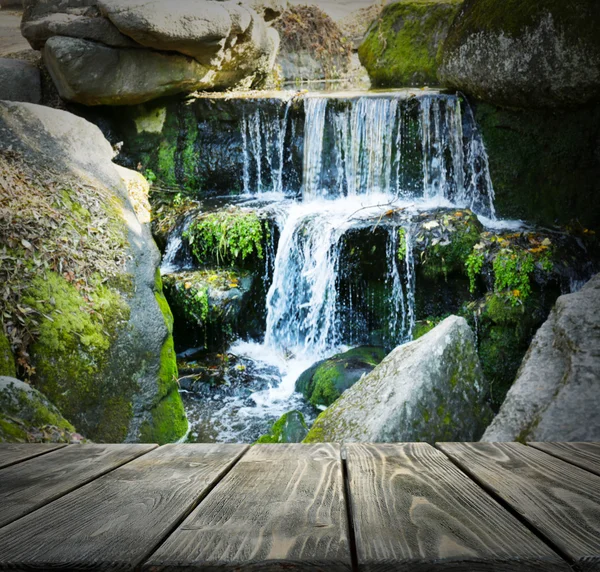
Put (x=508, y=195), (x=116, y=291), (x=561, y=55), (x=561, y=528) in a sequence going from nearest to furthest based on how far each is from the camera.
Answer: (x=561, y=528)
(x=116, y=291)
(x=561, y=55)
(x=508, y=195)

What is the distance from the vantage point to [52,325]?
3926mm

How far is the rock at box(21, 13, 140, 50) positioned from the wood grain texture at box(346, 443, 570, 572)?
8154 millimetres

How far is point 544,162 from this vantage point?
23.1 feet

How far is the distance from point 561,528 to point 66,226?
14.3 feet

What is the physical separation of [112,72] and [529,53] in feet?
18.5

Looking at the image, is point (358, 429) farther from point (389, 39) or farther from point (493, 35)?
point (389, 39)

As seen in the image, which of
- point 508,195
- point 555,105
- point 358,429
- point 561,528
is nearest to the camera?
point 561,528

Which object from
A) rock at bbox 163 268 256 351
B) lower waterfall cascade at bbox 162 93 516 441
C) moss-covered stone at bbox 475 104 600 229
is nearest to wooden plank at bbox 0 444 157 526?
lower waterfall cascade at bbox 162 93 516 441

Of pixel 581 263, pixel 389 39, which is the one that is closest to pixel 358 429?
pixel 581 263

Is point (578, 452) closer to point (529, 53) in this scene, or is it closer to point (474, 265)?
point (474, 265)

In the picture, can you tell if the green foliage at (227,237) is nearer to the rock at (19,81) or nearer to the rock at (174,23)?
the rock at (174,23)

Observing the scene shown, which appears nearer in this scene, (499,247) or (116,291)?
(116,291)

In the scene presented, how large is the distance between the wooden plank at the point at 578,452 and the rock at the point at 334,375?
400cm

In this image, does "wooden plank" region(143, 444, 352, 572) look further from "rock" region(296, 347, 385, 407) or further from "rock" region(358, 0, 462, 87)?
"rock" region(358, 0, 462, 87)
